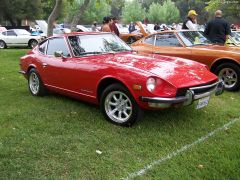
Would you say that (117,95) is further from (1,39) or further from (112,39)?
(1,39)

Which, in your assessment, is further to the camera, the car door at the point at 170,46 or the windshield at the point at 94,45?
the car door at the point at 170,46

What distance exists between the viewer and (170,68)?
5453 millimetres

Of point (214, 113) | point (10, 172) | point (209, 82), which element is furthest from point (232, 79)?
point (10, 172)

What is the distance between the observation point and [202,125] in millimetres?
5469

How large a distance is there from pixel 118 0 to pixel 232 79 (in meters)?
14.7

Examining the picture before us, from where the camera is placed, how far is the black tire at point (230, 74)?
300 inches

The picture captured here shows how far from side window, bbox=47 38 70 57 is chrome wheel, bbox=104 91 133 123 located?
1413 millimetres

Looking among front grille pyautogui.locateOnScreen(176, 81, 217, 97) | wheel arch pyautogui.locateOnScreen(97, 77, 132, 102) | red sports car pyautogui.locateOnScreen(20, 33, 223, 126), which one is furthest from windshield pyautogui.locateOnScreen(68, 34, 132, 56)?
front grille pyautogui.locateOnScreen(176, 81, 217, 97)

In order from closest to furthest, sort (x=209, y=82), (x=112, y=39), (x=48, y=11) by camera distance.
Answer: (x=209, y=82) < (x=112, y=39) < (x=48, y=11)

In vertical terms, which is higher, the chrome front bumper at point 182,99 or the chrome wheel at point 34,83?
the chrome front bumper at point 182,99

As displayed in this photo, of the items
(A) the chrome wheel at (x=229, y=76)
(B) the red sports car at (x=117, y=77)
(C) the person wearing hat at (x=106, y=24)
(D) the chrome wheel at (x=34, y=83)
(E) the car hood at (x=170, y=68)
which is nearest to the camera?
(B) the red sports car at (x=117, y=77)

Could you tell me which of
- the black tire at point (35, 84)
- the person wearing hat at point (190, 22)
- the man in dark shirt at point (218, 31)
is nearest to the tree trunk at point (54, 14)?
the person wearing hat at point (190, 22)

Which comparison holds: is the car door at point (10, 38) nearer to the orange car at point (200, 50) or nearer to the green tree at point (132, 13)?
the orange car at point (200, 50)

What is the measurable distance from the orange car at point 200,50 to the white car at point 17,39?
1404 centimetres
